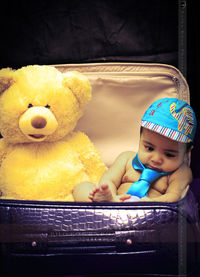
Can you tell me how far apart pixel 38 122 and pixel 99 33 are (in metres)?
0.34

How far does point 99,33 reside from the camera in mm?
874

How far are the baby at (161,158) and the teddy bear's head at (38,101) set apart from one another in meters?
0.16

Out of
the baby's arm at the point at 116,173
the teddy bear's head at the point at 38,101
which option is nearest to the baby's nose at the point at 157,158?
the baby's arm at the point at 116,173

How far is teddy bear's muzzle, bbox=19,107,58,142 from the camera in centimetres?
70

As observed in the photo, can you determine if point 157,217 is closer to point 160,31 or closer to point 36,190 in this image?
point 36,190

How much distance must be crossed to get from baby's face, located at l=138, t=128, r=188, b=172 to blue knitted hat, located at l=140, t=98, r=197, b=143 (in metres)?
0.02

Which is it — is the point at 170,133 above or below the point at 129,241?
above

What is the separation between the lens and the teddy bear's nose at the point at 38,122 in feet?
2.29

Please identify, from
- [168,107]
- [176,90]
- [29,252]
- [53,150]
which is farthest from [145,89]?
[29,252]

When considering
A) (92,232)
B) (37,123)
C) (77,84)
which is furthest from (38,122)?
(92,232)

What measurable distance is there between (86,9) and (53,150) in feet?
1.26

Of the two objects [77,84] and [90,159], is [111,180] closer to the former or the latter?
[90,159]

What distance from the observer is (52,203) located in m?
0.59

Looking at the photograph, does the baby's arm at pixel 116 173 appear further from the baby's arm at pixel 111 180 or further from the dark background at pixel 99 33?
the dark background at pixel 99 33
